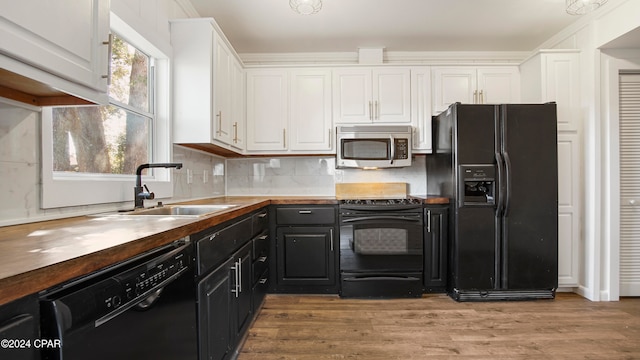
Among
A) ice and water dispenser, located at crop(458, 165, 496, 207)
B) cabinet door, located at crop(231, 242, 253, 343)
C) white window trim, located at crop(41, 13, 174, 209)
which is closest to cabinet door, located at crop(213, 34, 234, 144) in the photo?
white window trim, located at crop(41, 13, 174, 209)

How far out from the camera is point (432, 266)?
8.68 ft

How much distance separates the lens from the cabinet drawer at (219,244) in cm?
124

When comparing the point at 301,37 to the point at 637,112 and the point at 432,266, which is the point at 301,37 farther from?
the point at 637,112

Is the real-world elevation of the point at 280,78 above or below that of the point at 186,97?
above

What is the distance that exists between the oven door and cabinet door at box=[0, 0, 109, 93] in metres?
2.08

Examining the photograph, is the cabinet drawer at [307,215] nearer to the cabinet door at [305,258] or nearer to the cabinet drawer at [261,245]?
the cabinet door at [305,258]

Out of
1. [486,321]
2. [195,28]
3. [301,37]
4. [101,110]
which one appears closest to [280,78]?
[301,37]

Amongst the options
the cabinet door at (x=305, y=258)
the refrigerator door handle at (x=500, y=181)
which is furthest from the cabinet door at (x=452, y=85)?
the cabinet door at (x=305, y=258)

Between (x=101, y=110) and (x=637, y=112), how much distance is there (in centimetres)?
423

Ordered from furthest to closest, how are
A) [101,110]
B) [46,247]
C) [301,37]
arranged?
[301,37] < [101,110] < [46,247]

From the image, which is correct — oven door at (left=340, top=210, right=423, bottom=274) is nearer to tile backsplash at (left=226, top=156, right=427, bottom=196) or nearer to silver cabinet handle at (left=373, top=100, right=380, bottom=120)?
tile backsplash at (left=226, top=156, right=427, bottom=196)

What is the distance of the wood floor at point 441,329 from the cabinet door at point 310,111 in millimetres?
1562

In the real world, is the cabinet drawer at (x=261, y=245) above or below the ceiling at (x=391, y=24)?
below

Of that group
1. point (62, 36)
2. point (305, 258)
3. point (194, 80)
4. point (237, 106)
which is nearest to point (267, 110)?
point (237, 106)
